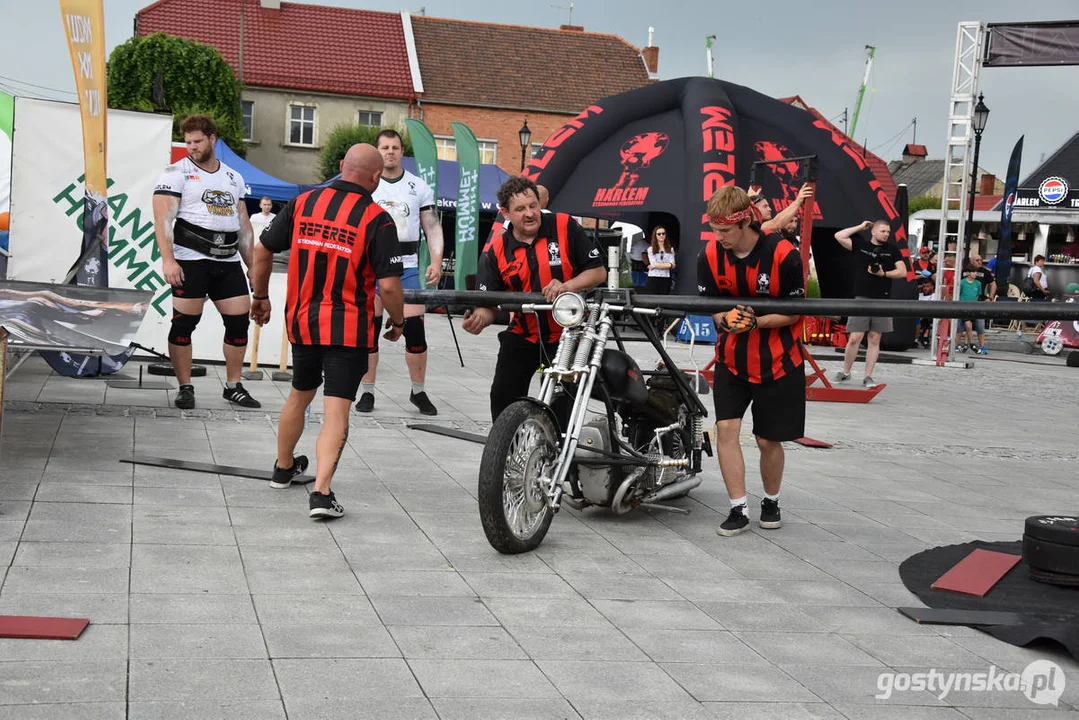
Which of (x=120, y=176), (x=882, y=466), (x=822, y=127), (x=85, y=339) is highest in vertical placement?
(x=822, y=127)

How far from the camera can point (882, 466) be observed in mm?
8633

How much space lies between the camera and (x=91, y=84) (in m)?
8.12

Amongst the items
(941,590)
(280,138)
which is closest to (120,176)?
(941,590)

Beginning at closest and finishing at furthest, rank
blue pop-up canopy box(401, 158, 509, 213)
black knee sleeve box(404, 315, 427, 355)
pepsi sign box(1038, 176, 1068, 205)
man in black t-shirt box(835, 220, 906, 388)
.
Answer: black knee sleeve box(404, 315, 427, 355)
man in black t-shirt box(835, 220, 906, 388)
blue pop-up canopy box(401, 158, 509, 213)
pepsi sign box(1038, 176, 1068, 205)

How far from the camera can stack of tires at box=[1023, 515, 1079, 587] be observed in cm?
514

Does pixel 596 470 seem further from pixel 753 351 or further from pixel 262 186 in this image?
pixel 262 186

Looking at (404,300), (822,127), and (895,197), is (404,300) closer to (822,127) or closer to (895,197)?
(822,127)

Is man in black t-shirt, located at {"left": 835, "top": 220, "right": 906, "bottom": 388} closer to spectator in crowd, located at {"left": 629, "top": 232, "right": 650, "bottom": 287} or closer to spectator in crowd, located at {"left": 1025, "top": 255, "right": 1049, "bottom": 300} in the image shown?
spectator in crowd, located at {"left": 629, "top": 232, "right": 650, "bottom": 287}

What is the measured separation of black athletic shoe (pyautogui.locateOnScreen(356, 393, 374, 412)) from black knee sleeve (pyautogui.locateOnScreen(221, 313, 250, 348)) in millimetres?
1011

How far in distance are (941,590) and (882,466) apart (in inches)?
137

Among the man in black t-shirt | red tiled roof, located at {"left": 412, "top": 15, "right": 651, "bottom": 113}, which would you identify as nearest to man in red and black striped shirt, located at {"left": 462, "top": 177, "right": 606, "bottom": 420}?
the man in black t-shirt

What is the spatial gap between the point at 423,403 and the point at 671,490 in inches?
137

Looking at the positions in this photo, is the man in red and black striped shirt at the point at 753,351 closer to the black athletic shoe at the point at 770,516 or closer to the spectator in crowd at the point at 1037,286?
the black athletic shoe at the point at 770,516

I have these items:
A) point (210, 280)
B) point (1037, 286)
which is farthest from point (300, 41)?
point (210, 280)
